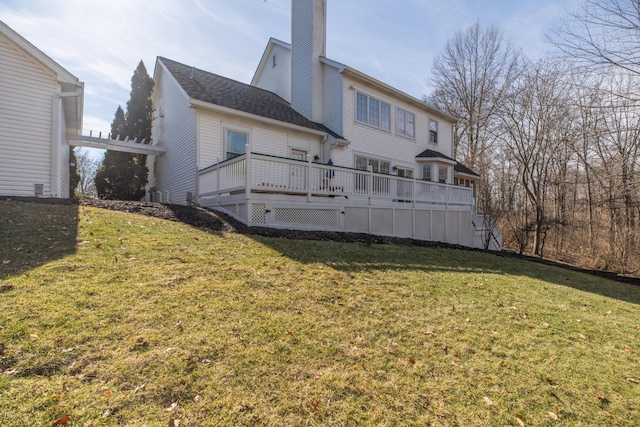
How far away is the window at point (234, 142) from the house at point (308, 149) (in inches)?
1.4

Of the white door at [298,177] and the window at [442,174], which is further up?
the window at [442,174]

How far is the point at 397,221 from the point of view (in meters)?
11.3

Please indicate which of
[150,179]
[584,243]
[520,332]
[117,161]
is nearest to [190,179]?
[150,179]

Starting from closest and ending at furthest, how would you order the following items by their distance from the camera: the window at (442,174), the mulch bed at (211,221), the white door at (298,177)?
the mulch bed at (211,221)
the white door at (298,177)
the window at (442,174)

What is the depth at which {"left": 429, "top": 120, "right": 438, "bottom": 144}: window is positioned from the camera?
710 inches

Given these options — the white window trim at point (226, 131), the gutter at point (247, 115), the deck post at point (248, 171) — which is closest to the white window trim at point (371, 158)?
the gutter at point (247, 115)

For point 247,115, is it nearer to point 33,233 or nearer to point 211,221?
point 211,221

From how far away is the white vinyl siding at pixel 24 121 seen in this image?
8.95 meters

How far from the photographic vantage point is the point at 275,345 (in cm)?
295

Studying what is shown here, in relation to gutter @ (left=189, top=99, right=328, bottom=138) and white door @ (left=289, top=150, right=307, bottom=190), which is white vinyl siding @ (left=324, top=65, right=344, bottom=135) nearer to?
gutter @ (left=189, top=99, right=328, bottom=138)

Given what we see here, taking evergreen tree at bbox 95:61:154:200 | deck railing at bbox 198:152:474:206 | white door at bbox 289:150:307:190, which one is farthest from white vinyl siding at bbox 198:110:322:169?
evergreen tree at bbox 95:61:154:200

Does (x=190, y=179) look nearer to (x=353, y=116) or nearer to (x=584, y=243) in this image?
(x=353, y=116)

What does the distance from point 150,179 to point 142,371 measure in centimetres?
1603

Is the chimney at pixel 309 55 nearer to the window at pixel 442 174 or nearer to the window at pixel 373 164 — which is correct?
the window at pixel 373 164
